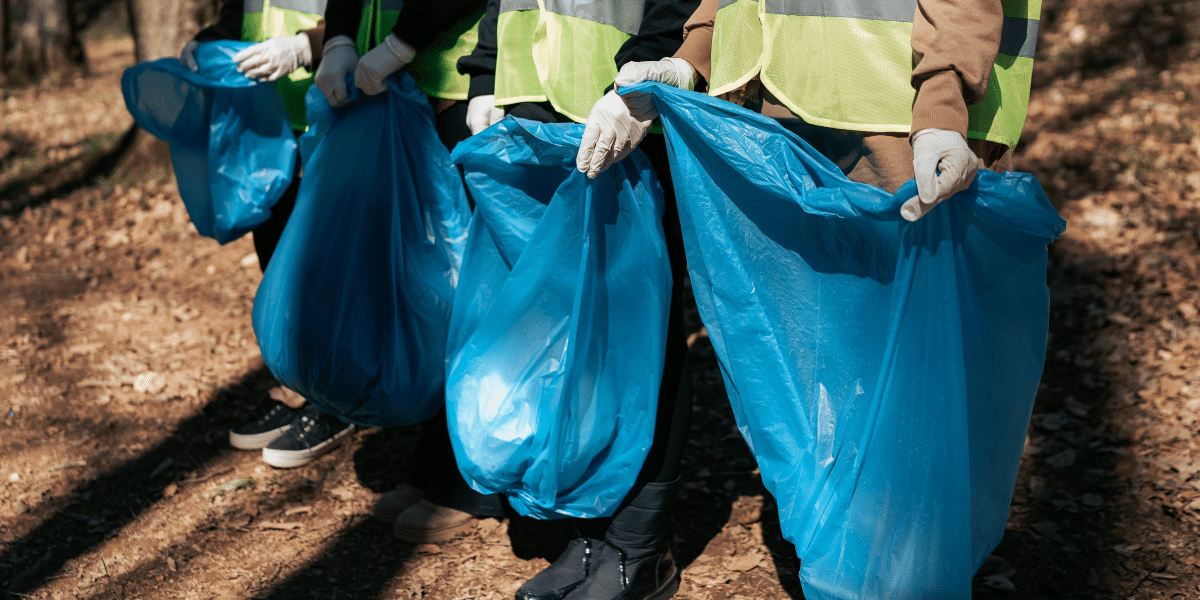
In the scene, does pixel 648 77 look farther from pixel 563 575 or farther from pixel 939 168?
pixel 563 575

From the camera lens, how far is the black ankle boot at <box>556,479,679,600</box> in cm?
203

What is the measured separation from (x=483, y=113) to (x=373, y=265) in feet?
1.74

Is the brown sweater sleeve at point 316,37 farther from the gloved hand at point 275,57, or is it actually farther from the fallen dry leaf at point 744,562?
the fallen dry leaf at point 744,562

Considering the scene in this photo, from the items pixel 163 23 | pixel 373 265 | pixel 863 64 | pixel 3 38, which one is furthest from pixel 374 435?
pixel 3 38

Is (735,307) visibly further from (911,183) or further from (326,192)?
(326,192)

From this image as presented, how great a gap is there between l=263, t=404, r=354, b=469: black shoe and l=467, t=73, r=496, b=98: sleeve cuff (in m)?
1.29

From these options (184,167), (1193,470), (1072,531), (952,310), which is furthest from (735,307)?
(184,167)

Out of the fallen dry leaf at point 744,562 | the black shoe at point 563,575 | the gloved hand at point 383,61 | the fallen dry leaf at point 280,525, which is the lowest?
the fallen dry leaf at point 280,525

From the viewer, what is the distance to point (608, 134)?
173cm

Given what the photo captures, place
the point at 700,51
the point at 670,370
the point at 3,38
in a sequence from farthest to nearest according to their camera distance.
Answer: the point at 3,38, the point at 670,370, the point at 700,51

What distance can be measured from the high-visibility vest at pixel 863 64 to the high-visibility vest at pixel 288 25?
4.81 ft

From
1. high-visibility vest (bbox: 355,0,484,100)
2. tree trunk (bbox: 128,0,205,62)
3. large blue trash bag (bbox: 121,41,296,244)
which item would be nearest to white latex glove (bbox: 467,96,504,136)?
high-visibility vest (bbox: 355,0,484,100)

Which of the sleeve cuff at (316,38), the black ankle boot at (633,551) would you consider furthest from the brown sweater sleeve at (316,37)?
the black ankle boot at (633,551)

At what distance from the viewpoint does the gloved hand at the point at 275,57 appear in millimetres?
2469
